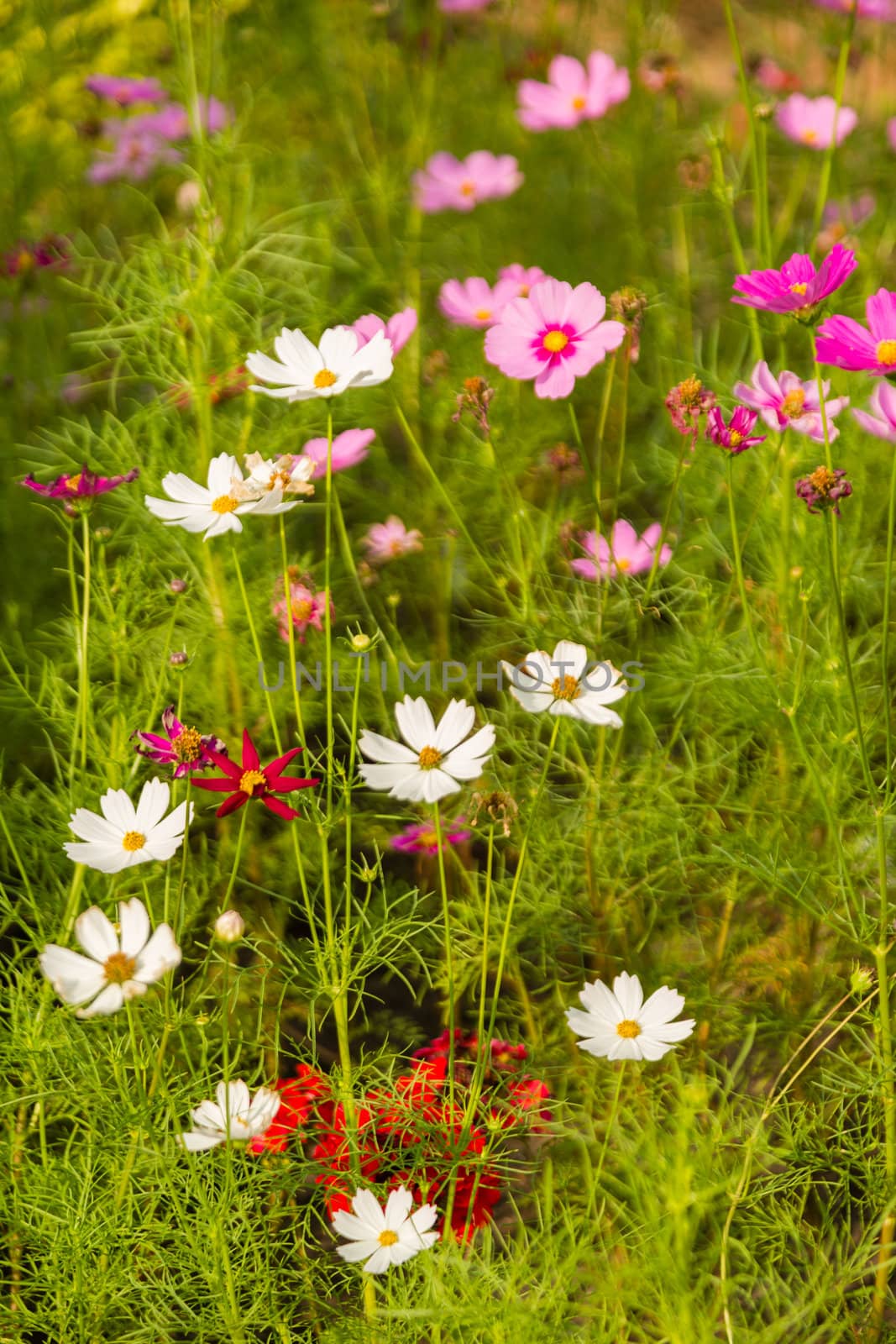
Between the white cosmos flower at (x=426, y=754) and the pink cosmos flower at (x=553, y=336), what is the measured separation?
32 cm

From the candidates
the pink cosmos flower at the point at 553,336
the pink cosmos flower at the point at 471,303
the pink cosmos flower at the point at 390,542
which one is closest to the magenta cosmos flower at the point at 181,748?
the pink cosmos flower at the point at 553,336

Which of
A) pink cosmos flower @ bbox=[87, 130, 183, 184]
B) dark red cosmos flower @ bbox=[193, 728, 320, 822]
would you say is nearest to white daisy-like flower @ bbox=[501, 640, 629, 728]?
dark red cosmos flower @ bbox=[193, 728, 320, 822]

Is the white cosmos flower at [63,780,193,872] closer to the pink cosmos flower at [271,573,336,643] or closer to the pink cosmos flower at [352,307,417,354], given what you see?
the pink cosmos flower at [271,573,336,643]

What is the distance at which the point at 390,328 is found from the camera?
122cm

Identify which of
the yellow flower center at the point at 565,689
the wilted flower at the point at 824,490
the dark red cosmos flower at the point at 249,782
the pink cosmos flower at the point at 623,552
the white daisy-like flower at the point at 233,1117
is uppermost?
the wilted flower at the point at 824,490

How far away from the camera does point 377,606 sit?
1.62 meters

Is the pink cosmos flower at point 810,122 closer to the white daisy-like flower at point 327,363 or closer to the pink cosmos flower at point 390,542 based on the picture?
the pink cosmos flower at point 390,542

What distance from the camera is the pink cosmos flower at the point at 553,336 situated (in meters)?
1.07

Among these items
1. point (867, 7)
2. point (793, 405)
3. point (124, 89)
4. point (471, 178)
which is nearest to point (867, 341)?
point (793, 405)

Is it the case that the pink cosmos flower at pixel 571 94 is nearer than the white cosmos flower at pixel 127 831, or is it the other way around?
the white cosmos flower at pixel 127 831

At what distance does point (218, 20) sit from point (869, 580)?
1.00 m

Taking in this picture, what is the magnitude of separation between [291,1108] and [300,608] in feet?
1.53

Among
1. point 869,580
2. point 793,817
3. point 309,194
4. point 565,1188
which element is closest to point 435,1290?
point 565,1188

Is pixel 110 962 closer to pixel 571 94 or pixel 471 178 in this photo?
pixel 471 178
